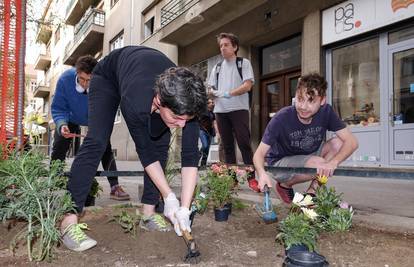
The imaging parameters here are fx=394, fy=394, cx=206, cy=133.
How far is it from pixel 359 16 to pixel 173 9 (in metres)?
8.01

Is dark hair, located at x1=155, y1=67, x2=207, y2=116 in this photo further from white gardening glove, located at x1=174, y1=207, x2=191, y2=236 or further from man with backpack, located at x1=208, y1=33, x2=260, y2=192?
man with backpack, located at x1=208, y1=33, x2=260, y2=192

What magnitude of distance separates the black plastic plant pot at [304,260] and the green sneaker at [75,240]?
116cm

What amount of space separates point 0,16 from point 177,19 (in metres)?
8.61

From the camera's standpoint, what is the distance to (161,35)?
528 inches

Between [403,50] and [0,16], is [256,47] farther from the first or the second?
[0,16]

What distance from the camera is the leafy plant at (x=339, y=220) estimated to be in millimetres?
2473

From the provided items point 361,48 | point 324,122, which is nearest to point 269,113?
point 361,48

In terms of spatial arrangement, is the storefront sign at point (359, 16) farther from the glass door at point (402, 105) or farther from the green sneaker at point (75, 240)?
the green sneaker at point (75, 240)

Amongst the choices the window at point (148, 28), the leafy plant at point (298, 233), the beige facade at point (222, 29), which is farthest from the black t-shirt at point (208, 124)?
the window at point (148, 28)

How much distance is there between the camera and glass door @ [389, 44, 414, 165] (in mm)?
6770

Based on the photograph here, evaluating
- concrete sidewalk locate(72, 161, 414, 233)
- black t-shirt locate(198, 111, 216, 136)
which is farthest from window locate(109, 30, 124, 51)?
concrete sidewalk locate(72, 161, 414, 233)

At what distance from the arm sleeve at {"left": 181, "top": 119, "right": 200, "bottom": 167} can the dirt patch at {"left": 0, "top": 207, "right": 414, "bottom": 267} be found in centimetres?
50

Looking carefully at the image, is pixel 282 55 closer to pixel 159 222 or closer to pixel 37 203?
pixel 159 222

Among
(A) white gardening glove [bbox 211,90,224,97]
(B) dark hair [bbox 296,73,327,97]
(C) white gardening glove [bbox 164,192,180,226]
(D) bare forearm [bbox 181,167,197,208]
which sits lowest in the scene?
(C) white gardening glove [bbox 164,192,180,226]
